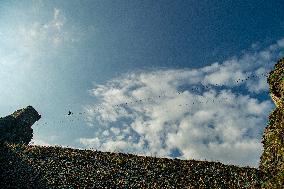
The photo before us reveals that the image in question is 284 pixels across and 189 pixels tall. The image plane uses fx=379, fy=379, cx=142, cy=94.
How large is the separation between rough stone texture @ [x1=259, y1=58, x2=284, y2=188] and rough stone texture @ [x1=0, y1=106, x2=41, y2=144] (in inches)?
906

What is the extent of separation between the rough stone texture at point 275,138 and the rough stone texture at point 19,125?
23.0 meters

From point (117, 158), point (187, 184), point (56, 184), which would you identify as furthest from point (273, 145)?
point (56, 184)

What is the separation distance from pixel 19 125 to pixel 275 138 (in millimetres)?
26321

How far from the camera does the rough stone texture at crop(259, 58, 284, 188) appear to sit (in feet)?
61.5

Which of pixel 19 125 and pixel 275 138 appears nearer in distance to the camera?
pixel 275 138

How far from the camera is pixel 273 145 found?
19.8m

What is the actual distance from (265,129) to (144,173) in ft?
24.1

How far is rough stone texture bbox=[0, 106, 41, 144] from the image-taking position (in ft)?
117

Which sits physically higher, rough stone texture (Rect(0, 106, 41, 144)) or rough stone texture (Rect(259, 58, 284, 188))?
rough stone texture (Rect(0, 106, 41, 144))

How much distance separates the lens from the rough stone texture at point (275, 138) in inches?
738

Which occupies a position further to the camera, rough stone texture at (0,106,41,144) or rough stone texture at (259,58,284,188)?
rough stone texture at (0,106,41,144)

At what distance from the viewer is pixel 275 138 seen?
65.3 ft

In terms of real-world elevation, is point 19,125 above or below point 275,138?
above

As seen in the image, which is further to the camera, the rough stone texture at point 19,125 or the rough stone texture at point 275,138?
the rough stone texture at point 19,125
